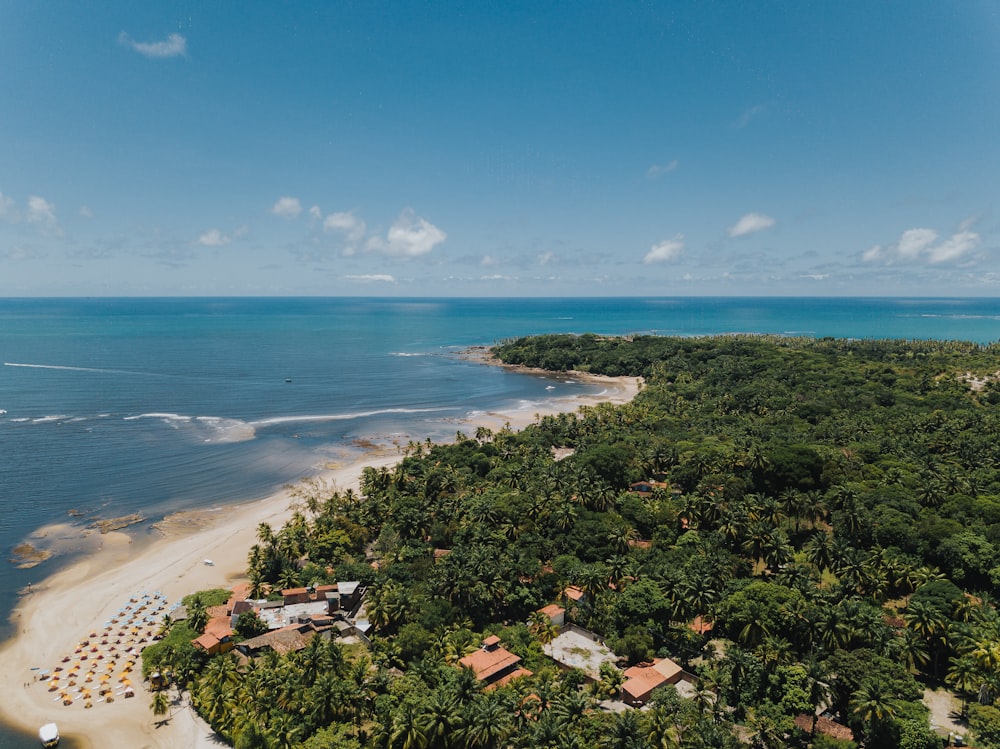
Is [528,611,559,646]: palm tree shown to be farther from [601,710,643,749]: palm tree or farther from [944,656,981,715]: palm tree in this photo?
[944,656,981,715]: palm tree

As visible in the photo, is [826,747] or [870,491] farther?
[870,491]

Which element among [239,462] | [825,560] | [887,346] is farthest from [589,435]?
[887,346]

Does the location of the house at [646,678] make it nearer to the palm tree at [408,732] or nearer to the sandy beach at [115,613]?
the palm tree at [408,732]

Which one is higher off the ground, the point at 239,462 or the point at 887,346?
the point at 887,346

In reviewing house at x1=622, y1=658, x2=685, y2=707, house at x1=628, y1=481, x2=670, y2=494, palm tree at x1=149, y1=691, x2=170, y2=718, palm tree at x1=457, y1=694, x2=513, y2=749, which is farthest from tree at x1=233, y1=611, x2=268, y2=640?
house at x1=628, y1=481, x2=670, y2=494

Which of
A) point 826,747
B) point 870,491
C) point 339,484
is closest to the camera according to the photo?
point 826,747

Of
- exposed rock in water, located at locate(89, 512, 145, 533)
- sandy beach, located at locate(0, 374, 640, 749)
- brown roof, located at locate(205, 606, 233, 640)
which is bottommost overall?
sandy beach, located at locate(0, 374, 640, 749)

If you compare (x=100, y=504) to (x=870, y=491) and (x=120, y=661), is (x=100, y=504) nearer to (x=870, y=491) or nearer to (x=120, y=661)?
(x=120, y=661)
